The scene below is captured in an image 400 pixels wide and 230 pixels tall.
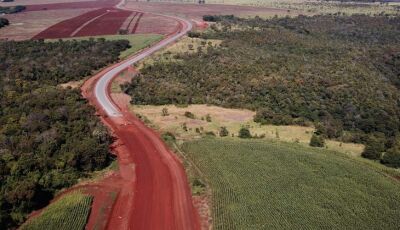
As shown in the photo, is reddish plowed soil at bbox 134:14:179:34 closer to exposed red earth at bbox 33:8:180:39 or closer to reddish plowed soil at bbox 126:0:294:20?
exposed red earth at bbox 33:8:180:39

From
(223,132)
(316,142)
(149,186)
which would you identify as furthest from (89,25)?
(149,186)

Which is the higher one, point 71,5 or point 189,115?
point 71,5

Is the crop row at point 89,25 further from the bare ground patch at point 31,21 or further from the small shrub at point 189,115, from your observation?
the small shrub at point 189,115

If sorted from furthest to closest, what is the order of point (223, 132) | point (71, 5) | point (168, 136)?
point (71, 5), point (223, 132), point (168, 136)

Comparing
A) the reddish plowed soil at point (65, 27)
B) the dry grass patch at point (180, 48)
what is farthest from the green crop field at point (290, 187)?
the reddish plowed soil at point (65, 27)

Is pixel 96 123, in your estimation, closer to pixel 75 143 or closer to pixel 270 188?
pixel 75 143

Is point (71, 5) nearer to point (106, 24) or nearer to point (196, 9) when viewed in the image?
point (196, 9)

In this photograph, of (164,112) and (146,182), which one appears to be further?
(164,112)

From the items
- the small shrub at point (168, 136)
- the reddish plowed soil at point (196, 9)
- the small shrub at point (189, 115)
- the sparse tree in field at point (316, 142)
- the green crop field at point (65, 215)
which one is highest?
the reddish plowed soil at point (196, 9)
